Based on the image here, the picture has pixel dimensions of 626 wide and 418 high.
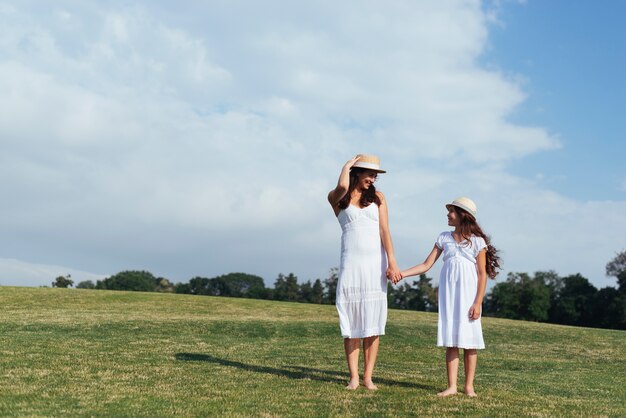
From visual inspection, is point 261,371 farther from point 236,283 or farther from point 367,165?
point 236,283

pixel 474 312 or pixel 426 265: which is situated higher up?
pixel 426 265

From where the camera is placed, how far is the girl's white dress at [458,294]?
29.5ft

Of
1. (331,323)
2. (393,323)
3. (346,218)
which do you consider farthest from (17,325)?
(346,218)

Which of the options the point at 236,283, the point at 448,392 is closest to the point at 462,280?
the point at 448,392

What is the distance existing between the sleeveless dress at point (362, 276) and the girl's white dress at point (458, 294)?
855 mm

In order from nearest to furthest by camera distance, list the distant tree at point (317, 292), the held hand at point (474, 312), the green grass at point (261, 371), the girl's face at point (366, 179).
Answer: the green grass at point (261, 371) → the held hand at point (474, 312) → the girl's face at point (366, 179) → the distant tree at point (317, 292)

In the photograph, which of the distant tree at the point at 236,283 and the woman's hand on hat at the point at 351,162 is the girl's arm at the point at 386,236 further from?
the distant tree at the point at 236,283

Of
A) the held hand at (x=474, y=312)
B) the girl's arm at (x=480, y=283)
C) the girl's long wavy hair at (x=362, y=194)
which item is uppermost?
the girl's long wavy hair at (x=362, y=194)

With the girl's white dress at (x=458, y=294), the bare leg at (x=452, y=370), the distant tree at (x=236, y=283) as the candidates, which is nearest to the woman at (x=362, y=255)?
the girl's white dress at (x=458, y=294)

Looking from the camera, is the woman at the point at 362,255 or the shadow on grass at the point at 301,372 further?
the shadow on grass at the point at 301,372

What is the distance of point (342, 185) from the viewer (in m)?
9.06

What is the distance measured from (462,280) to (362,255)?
4.78ft

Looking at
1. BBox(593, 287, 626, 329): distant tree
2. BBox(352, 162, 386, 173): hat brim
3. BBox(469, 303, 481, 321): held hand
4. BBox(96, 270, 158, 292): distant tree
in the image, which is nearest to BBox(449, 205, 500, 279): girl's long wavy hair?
BBox(469, 303, 481, 321): held hand

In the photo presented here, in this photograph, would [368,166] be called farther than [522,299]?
No
